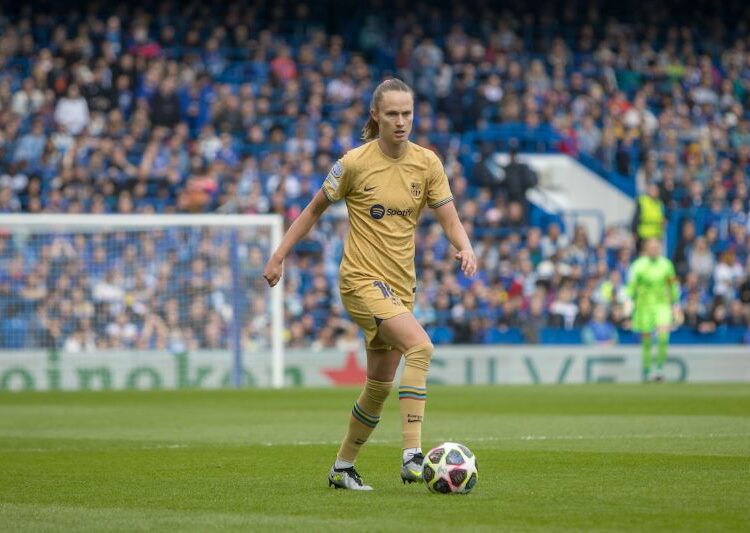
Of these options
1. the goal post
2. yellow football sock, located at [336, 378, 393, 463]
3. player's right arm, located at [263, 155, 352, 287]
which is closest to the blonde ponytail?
player's right arm, located at [263, 155, 352, 287]

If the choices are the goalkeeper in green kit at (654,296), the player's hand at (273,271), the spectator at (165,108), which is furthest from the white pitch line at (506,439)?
the spectator at (165,108)

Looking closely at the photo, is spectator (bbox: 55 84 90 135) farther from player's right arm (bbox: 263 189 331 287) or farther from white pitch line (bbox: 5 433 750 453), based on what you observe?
player's right arm (bbox: 263 189 331 287)

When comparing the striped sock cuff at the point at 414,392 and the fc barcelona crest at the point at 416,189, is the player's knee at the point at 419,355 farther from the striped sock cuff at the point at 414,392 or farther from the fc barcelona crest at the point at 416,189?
the fc barcelona crest at the point at 416,189

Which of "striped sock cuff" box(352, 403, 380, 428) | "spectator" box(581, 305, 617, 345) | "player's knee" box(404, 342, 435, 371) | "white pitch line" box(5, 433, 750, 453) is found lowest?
"spectator" box(581, 305, 617, 345)

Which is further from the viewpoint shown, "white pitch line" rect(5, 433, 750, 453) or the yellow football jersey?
"white pitch line" rect(5, 433, 750, 453)

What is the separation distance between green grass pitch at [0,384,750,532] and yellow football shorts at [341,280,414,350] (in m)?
0.89

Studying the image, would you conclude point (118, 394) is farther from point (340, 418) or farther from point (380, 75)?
point (380, 75)

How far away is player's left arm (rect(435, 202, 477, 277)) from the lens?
7762mm

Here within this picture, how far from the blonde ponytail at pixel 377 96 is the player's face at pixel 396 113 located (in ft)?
0.09

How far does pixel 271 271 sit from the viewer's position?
7941 millimetres

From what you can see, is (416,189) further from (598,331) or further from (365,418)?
(598,331)

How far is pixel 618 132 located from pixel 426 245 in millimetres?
6618

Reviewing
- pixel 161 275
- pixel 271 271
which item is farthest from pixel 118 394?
pixel 271 271

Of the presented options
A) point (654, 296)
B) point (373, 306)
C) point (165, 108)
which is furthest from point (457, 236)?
point (165, 108)
